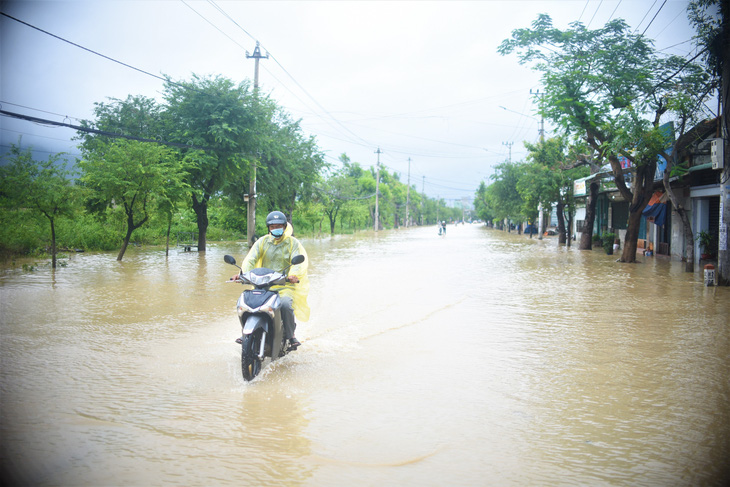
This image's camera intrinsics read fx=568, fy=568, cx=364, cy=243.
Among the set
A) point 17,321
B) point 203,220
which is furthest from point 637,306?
point 203,220

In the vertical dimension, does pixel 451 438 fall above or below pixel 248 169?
below

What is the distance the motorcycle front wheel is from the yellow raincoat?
84 centimetres

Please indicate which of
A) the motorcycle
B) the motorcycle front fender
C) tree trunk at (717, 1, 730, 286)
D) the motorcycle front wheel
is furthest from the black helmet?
tree trunk at (717, 1, 730, 286)

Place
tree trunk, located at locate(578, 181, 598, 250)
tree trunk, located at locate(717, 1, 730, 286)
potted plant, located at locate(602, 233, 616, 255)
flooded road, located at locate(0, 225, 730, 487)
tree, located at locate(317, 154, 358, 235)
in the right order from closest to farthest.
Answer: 1. flooded road, located at locate(0, 225, 730, 487)
2. tree trunk, located at locate(717, 1, 730, 286)
3. potted plant, located at locate(602, 233, 616, 255)
4. tree trunk, located at locate(578, 181, 598, 250)
5. tree, located at locate(317, 154, 358, 235)

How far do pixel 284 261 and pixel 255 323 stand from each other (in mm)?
1165

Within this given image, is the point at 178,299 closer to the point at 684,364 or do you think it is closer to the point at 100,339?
the point at 100,339

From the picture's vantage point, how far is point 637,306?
36.0 feet

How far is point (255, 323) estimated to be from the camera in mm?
5602

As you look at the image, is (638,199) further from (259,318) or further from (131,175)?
(259,318)

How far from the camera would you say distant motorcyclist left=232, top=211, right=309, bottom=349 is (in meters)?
6.38

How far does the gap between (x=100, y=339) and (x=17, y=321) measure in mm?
2146

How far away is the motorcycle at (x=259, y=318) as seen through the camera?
5.61m

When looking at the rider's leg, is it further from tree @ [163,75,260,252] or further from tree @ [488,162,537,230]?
tree @ [488,162,537,230]

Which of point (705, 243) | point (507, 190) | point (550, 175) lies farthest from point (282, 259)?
point (507, 190)
